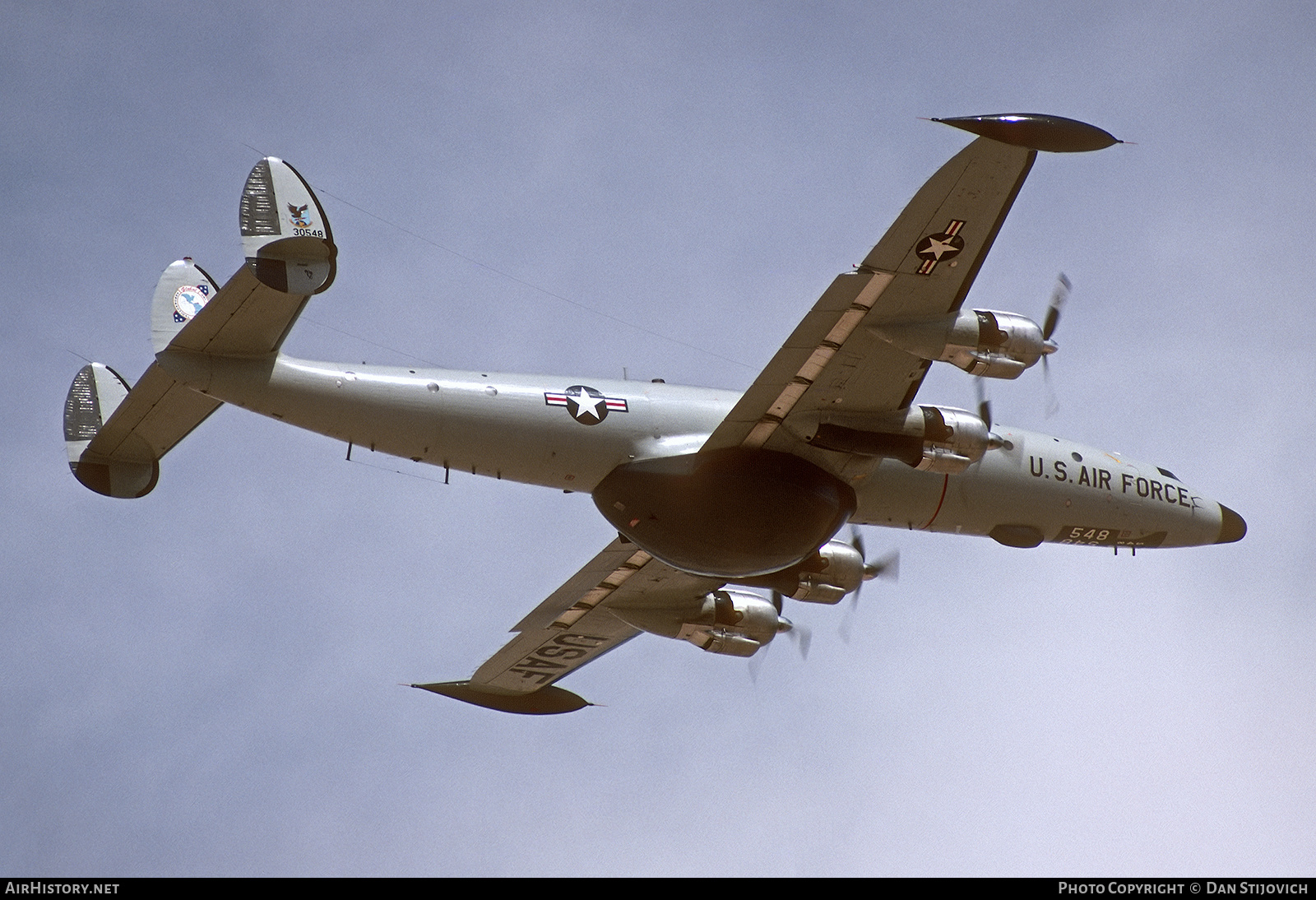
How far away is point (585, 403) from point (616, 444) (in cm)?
91

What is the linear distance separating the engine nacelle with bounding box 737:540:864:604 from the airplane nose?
8.55 m

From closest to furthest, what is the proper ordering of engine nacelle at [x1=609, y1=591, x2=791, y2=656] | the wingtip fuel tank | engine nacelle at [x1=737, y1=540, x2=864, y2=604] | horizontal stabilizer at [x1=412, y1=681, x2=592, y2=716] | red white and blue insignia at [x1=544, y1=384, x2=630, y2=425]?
the wingtip fuel tank → red white and blue insignia at [x1=544, y1=384, x2=630, y2=425] → engine nacelle at [x1=737, y1=540, x2=864, y2=604] → engine nacelle at [x1=609, y1=591, x2=791, y2=656] → horizontal stabilizer at [x1=412, y1=681, x2=592, y2=716]

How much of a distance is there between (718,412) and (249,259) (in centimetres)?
904

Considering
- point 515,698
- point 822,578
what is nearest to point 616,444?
point 822,578

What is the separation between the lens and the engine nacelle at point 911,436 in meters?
29.0

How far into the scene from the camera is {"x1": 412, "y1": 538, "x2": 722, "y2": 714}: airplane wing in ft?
110

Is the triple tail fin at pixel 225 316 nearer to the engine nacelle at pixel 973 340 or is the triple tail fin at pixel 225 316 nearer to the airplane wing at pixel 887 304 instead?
the airplane wing at pixel 887 304

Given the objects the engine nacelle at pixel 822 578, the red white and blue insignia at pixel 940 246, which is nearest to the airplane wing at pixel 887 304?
the red white and blue insignia at pixel 940 246

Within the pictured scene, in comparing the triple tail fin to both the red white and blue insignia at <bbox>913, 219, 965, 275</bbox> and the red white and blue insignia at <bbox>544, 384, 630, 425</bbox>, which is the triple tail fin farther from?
the red white and blue insignia at <bbox>913, 219, 965, 275</bbox>

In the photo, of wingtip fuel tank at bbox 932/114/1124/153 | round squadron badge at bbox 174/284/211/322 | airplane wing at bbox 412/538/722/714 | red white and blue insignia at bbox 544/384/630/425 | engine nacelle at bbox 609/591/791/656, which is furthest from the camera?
engine nacelle at bbox 609/591/791/656

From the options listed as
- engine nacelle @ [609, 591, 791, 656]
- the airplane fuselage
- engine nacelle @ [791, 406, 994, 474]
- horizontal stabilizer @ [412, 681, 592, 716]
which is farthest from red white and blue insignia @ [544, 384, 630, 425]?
horizontal stabilizer @ [412, 681, 592, 716]

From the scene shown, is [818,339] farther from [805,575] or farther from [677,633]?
[677,633]

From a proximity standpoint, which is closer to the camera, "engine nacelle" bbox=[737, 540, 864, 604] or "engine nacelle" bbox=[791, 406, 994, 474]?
"engine nacelle" bbox=[791, 406, 994, 474]
